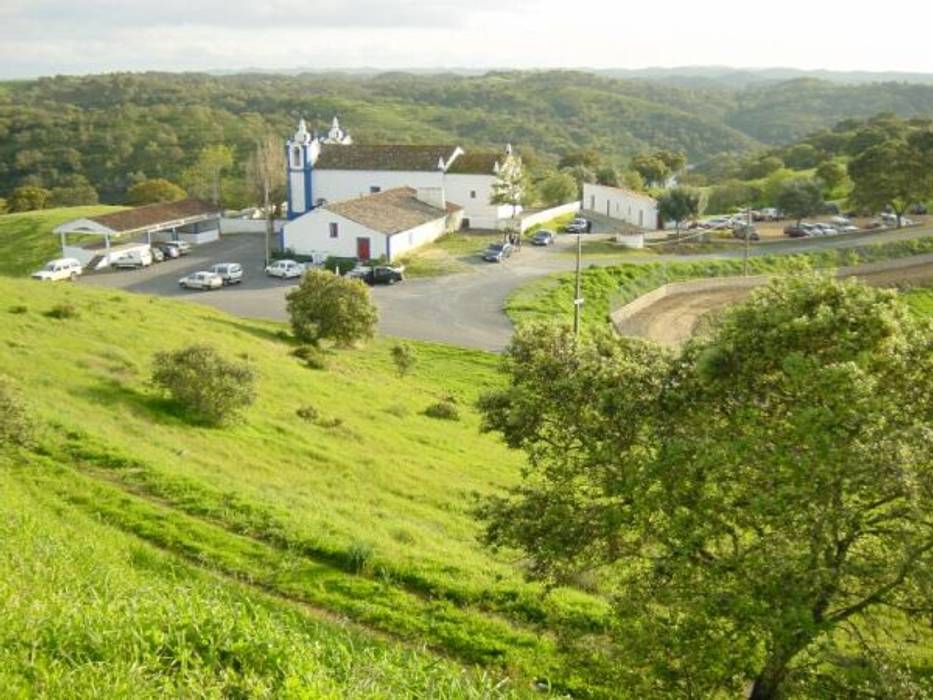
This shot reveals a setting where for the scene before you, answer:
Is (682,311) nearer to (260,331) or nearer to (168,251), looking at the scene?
(260,331)

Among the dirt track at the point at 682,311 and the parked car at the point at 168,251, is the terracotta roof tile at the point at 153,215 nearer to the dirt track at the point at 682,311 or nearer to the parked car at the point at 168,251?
the parked car at the point at 168,251

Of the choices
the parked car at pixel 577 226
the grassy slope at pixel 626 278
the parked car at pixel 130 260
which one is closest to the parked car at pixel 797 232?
the grassy slope at pixel 626 278

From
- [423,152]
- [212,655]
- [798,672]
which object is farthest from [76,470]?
[423,152]

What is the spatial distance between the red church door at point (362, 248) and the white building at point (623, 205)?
29033 mm

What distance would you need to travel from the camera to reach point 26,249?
6319 cm

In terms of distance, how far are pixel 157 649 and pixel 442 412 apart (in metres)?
21.7

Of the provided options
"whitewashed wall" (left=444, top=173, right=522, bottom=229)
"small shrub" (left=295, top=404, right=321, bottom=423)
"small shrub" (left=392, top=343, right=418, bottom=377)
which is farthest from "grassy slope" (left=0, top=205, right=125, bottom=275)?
"small shrub" (left=295, top=404, right=321, bottom=423)

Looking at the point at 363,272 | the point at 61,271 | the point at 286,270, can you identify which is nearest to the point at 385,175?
the point at 286,270

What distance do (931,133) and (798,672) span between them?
7336 cm

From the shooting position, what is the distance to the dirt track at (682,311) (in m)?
48.4

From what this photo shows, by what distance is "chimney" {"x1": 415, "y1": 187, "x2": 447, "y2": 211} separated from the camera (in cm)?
6938

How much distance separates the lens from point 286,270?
5384 cm

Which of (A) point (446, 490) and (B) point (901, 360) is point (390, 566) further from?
(B) point (901, 360)

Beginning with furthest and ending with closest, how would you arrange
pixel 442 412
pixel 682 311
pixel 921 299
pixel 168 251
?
pixel 921 299
pixel 168 251
pixel 682 311
pixel 442 412
